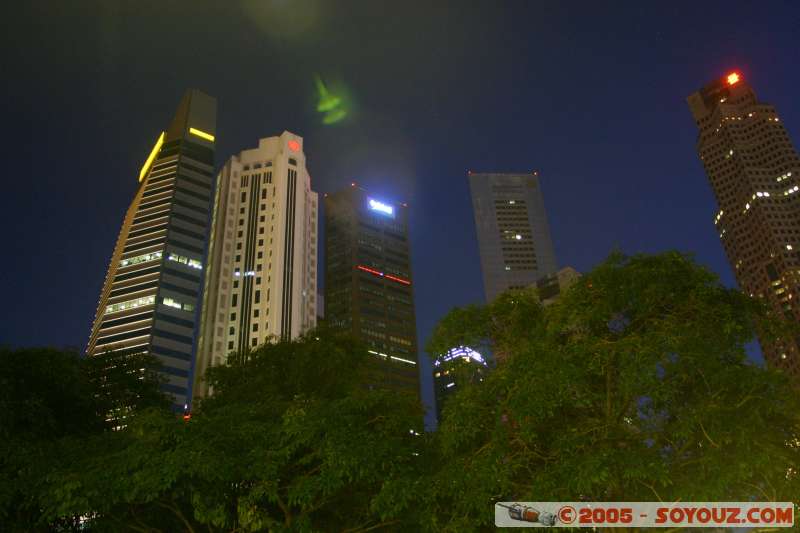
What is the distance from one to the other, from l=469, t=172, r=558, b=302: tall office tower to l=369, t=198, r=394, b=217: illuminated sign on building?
1007 inches

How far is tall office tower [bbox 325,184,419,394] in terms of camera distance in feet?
505

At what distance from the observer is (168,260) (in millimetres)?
106312

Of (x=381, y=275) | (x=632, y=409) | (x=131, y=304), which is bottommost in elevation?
(x=632, y=409)

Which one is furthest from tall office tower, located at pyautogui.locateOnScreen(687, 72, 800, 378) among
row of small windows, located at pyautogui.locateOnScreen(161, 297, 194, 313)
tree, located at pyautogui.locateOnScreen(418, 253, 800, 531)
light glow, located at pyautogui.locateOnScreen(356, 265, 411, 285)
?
tree, located at pyautogui.locateOnScreen(418, 253, 800, 531)

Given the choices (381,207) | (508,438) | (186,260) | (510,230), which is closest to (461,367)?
(508,438)

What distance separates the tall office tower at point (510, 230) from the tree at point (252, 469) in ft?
492

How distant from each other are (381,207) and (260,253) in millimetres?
68845

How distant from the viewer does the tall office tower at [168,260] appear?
325 feet

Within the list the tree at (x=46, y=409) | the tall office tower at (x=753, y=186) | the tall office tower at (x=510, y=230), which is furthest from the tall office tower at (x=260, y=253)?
the tall office tower at (x=753, y=186)

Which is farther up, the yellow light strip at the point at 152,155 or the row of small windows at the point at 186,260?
the yellow light strip at the point at 152,155

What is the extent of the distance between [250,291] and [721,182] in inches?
4925

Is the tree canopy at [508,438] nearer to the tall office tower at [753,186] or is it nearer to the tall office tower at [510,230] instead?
the tall office tower at [753,186]

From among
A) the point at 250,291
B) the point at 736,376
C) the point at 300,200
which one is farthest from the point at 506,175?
the point at 736,376

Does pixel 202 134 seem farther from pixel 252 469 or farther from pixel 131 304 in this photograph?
pixel 252 469
